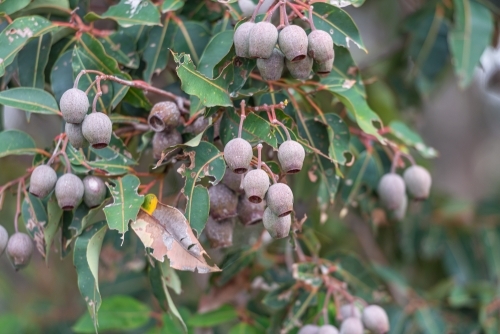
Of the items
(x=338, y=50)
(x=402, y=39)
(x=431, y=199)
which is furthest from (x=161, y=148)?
(x=402, y=39)

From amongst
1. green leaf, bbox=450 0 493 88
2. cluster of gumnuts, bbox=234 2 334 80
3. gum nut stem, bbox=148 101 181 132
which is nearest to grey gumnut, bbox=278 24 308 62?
cluster of gumnuts, bbox=234 2 334 80

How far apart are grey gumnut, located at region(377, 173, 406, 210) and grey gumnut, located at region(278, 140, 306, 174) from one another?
61 centimetres

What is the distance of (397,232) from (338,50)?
1.19 m

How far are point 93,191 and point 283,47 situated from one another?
20.8 inches

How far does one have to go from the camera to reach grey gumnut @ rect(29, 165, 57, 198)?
4.22 ft

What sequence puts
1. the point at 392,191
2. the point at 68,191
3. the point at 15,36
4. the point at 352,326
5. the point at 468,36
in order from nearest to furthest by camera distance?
the point at 68,191 → the point at 15,36 → the point at 352,326 → the point at 392,191 → the point at 468,36

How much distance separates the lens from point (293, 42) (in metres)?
1.19

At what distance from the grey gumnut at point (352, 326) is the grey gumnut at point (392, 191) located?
1.17 ft

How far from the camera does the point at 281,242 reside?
6.93 ft

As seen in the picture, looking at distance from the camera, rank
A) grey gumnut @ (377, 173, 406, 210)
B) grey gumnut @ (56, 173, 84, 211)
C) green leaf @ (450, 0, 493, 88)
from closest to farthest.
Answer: grey gumnut @ (56, 173, 84, 211) → grey gumnut @ (377, 173, 406, 210) → green leaf @ (450, 0, 493, 88)

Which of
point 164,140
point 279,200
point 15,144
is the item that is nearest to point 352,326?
point 279,200

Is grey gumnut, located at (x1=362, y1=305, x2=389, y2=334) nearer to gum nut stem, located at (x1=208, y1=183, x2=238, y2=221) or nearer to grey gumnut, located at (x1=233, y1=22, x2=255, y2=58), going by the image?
gum nut stem, located at (x1=208, y1=183, x2=238, y2=221)

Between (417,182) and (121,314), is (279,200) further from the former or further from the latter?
(121,314)

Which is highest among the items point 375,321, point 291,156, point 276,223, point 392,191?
point 291,156
